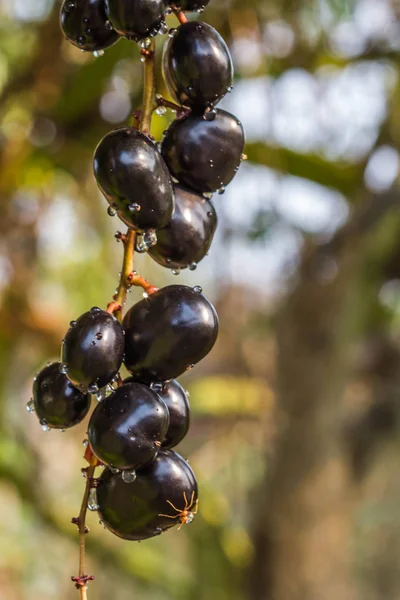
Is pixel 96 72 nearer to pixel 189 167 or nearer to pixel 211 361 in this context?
pixel 189 167

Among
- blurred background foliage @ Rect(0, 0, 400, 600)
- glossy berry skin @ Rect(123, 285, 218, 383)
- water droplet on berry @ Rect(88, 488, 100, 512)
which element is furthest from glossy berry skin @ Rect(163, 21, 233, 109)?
blurred background foliage @ Rect(0, 0, 400, 600)

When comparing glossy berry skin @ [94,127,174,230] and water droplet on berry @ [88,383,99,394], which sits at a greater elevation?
glossy berry skin @ [94,127,174,230]

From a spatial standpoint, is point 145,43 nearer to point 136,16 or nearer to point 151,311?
point 136,16

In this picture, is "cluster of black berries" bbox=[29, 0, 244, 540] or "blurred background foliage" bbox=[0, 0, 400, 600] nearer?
"cluster of black berries" bbox=[29, 0, 244, 540]

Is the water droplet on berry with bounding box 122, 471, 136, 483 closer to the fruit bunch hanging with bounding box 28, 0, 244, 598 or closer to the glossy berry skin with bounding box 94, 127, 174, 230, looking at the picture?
the fruit bunch hanging with bounding box 28, 0, 244, 598

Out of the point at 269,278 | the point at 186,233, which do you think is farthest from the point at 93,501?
the point at 269,278

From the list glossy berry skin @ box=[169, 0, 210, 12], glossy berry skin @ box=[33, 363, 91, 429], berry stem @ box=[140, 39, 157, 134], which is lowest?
glossy berry skin @ box=[33, 363, 91, 429]

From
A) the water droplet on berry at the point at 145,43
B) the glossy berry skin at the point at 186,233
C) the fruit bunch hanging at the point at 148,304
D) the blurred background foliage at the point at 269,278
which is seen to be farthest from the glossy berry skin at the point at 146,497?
the blurred background foliage at the point at 269,278
